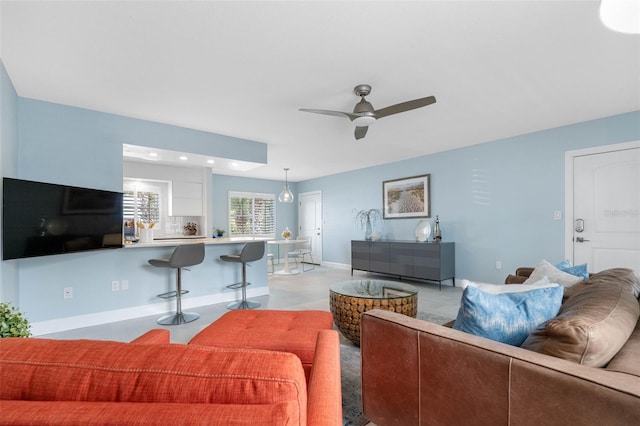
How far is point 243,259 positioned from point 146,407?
3.41 meters

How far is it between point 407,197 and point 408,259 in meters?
1.28

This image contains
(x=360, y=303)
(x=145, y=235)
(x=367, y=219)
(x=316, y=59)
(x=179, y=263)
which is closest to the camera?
(x=316, y=59)

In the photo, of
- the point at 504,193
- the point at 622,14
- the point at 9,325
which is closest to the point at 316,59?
the point at 622,14

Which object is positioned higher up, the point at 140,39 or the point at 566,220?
the point at 140,39

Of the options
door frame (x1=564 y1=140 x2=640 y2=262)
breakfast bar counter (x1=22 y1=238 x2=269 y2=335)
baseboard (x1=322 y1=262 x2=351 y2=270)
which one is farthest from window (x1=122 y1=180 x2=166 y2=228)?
door frame (x1=564 y1=140 x2=640 y2=262)

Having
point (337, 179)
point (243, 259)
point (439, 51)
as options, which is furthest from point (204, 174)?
point (439, 51)

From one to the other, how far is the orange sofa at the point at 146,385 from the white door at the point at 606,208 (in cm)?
443

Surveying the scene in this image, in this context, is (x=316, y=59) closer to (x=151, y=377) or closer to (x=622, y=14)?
(x=622, y=14)

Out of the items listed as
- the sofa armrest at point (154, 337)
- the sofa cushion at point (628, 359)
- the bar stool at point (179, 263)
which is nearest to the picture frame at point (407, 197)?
the bar stool at point (179, 263)

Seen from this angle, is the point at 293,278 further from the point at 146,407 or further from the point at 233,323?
the point at 146,407

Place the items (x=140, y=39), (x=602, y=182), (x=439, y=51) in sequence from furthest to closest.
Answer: (x=602, y=182) < (x=439, y=51) < (x=140, y=39)

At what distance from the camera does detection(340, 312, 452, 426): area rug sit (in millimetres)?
1652

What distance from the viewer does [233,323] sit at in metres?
2.02

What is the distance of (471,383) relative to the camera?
1067mm
